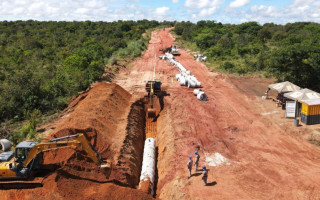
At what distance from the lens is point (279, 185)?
12.1 m

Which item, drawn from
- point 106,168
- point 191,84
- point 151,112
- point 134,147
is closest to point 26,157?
point 106,168

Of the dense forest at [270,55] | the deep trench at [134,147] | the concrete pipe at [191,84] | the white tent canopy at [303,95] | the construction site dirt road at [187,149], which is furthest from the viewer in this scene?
the concrete pipe at [191,84]

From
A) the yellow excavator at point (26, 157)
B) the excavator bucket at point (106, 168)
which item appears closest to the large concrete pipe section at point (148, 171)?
the excavator bucket at point (106, 168)

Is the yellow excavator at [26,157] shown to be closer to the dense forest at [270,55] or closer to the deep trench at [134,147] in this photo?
the deep trench at [134,147]

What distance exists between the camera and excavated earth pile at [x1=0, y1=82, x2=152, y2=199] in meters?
10.8

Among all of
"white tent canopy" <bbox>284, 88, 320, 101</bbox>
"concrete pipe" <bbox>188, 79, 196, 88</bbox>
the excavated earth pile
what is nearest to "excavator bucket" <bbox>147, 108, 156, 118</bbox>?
→ the excavated earth pile

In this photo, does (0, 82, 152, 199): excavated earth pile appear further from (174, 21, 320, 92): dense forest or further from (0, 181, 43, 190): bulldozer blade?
(174, 21, 320, 92): dense forest

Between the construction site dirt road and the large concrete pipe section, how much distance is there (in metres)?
0.60

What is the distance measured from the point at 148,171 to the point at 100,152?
117 inches

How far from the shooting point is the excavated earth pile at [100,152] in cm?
1079

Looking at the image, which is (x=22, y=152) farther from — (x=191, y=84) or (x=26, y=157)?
(x=191, y=84)

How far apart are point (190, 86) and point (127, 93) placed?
706cm

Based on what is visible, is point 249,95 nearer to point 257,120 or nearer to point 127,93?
point 257,120

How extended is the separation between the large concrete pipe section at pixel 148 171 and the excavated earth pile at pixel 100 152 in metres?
0.74
